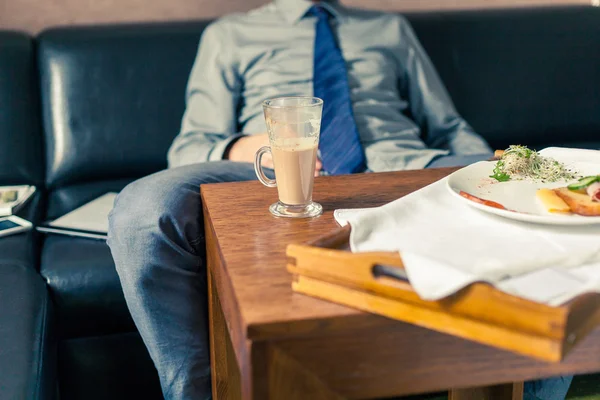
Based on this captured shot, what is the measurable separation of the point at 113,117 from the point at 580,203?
1.45 meters

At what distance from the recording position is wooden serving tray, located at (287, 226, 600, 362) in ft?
1.90

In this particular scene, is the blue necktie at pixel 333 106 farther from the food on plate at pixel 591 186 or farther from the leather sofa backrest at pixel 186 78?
the food on plate at pixel 591 186

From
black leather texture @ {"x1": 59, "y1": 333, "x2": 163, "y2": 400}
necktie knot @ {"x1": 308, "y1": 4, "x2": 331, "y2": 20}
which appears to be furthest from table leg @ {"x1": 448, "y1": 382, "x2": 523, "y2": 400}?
necktie knot @ {"x1": 308, "y1": 4, "x2": 331, "y2": 20}

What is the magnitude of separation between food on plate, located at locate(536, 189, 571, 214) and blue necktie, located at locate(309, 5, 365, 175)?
2.55 feet

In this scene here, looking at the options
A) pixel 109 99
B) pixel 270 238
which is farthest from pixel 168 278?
pixel 109 99

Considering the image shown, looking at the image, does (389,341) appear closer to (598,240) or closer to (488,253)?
(488,253)

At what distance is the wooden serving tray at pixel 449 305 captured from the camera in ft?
1.90

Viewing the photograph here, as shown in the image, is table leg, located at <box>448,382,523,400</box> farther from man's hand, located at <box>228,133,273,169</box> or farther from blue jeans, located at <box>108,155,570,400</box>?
man's hand, located at <box>228,133,273,169</box>

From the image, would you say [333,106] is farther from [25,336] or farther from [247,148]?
[25,336]

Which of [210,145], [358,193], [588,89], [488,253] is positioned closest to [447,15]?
[588,89]

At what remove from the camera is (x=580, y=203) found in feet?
2.62

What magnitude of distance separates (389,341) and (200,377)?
24.2 inches

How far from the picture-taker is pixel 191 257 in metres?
1.21

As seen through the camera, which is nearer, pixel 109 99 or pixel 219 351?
pixel 219 351
